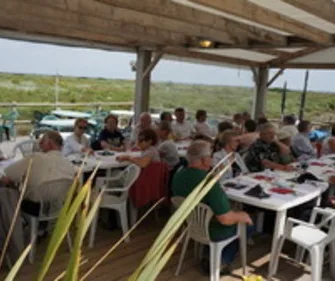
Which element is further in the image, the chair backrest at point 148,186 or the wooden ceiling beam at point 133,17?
the wooden ceiling beam at point 133,17

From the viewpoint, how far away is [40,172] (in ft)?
10.8

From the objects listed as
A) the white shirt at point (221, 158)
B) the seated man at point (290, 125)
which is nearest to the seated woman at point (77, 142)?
the white shirt at point (221, 158)

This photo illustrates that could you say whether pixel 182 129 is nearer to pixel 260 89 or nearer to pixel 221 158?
pixel 221 158

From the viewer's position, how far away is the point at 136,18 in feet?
17.7

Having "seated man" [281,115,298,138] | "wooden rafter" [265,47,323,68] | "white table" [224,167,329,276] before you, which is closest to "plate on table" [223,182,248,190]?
"white table" [224,167,329,276]

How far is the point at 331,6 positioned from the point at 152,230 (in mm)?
2962

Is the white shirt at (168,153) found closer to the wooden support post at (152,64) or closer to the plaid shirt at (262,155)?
the plaid shirt at (262,155)

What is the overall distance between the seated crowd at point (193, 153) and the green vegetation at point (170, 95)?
10.9ft

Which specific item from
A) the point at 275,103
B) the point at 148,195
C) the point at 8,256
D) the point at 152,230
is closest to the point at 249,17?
the point at 148,195

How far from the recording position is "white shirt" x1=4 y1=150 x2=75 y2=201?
130 inches

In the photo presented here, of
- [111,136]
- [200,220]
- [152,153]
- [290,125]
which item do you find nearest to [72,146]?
[111,136]

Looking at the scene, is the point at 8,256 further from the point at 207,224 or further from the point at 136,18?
the point at 136,18

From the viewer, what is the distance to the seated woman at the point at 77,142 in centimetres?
510

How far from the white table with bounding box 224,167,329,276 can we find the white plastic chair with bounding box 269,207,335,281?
0.18 ft
